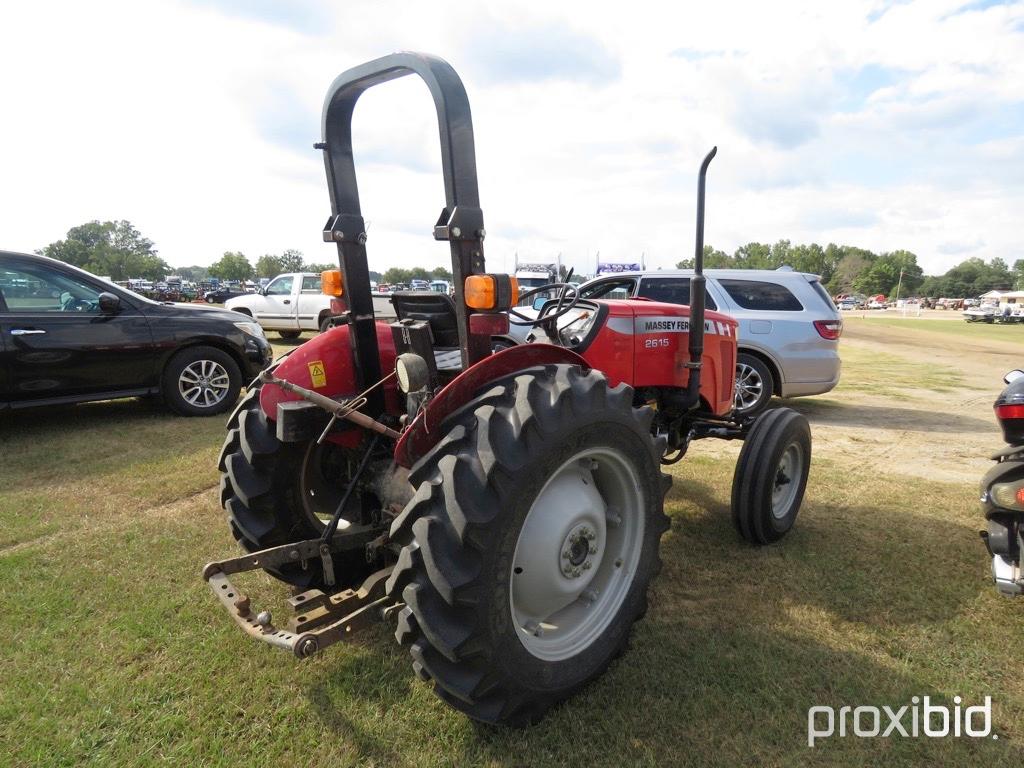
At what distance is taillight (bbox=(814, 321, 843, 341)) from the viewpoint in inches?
270

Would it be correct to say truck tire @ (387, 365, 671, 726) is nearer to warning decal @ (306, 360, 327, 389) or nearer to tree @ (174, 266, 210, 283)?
warning decal @ (306, 360, 327, 389)

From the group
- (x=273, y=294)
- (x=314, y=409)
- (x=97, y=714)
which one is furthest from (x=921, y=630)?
(x=273, y=294)

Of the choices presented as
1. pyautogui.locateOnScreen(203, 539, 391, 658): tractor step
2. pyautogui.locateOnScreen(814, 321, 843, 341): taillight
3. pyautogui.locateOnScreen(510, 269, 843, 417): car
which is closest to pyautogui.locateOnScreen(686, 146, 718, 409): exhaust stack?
pyautogui.locateOnScreen(203, 539, 391, 658): tractor step

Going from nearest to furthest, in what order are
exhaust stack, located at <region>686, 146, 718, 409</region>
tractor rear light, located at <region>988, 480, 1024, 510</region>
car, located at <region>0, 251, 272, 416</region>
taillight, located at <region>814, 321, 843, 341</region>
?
tractor rear light, located at <region>988, 480, 1024, 510</region> → exhaust stack, located at <region>686, 146, 718, 409</region> → car, located at <region>0, 251, 272, 416</region> → taillight, located at <region>814, 321, 843, 341</region>

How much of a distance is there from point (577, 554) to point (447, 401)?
762mm

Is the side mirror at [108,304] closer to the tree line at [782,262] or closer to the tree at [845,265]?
the tree line at [782,262]

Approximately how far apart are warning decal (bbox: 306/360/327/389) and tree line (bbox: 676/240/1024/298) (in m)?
90.6

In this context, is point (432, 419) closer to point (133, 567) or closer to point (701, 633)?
point (701, 633)

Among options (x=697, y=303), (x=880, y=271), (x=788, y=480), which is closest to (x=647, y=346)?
(x=697, y=303)

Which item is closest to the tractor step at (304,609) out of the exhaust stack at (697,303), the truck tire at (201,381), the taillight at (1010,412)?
the exhaust stack at (697,303)

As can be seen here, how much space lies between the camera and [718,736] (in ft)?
6.55

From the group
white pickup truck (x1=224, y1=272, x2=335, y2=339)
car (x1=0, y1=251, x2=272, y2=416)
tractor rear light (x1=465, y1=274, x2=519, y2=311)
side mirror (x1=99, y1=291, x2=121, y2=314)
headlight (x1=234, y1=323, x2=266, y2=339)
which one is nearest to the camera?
tractor rear light (x1=465, y1=274, x2=519, y2=311)

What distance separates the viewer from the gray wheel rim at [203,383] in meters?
6.27

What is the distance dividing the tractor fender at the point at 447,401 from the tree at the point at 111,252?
8175 cm
